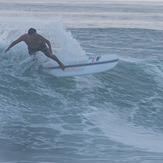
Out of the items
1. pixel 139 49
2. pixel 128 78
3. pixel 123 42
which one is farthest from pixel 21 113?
pixel 123 42

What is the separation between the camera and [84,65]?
36.6 ft

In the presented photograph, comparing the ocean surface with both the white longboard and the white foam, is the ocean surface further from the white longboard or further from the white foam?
the white longboard

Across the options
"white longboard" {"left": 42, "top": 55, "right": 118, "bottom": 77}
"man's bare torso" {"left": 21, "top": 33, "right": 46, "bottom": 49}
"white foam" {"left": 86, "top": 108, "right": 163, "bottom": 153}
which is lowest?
"white foam" {"left": 86, "top": 108, "right": 163, "bottom": 153}

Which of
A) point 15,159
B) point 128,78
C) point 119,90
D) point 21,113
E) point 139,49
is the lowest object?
point 15,159

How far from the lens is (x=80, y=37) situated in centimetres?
2275

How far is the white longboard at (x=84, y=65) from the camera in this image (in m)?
11.1

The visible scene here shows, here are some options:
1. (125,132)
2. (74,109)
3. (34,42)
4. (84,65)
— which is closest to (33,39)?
(34,42)

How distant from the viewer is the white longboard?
1110 centimetres

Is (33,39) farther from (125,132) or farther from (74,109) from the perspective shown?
(125,132)

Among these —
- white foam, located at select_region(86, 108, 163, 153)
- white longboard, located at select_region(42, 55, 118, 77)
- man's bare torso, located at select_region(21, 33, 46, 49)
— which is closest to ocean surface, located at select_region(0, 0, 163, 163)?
white foam, located at select_region(86, 108, 163, 153)

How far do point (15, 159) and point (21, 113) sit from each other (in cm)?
247

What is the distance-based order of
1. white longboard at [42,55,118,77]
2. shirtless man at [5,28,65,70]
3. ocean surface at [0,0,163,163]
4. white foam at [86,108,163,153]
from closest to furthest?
ocean surface at [0,0,163,163] < white foam at [86,108,163,153] < shirtless man at [5,28,65,70] < white longboard at [42,55,118,77]

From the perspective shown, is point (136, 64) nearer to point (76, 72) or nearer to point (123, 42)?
point (76, 72)

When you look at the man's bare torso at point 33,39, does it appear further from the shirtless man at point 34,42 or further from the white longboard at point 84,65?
the white longboard at point 84,65
